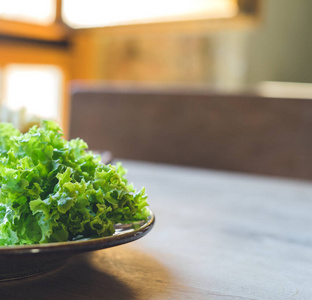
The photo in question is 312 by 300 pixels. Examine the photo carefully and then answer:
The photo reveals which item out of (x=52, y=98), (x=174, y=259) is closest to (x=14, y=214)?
(x=174, y=259)

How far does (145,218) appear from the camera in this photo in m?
0.62

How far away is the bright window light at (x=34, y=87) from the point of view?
355cm

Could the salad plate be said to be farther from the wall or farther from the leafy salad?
the wall

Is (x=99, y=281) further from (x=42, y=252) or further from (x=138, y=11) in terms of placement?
(x=138, y=11)

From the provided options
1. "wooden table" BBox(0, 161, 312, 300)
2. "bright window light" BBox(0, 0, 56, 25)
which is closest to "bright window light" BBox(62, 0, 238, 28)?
"bright window light" BBox(0, 0, 56, 25)

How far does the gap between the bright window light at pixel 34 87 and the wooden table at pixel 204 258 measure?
255cm

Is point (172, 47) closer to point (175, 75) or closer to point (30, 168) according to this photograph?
point (175, 75)

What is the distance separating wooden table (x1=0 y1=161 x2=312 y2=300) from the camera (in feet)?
1.91

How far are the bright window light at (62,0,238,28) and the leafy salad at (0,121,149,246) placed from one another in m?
2.14

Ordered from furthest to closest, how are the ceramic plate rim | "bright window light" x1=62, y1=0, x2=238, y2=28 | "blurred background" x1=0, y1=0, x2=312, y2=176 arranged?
1. "bright window light" x1=62, y1=0, x2=238, y2=28
2. "blurred background" x1=0, y1=0, x2=312, y2=176
3. the ceramic plate rim

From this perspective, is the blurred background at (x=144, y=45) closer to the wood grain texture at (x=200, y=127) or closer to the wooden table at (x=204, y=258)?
the wood grain texture at (x=200, y=127)

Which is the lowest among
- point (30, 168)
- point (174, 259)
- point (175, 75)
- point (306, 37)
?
point (174, 259)

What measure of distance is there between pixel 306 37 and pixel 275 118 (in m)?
3.06

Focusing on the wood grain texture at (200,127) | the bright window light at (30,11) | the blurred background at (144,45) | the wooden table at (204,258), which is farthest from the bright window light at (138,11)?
the wooden table at (204,258)
